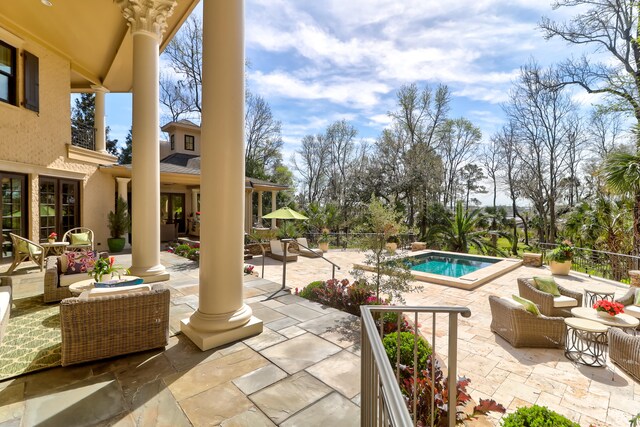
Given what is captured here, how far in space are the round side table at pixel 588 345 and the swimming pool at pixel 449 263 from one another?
6.46 meters

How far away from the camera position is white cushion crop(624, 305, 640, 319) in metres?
5.77

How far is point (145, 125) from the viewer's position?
5941 millimetres

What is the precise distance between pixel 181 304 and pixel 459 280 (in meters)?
7.96

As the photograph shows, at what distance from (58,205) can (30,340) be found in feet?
26.5

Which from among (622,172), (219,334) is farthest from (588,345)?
(622,172)

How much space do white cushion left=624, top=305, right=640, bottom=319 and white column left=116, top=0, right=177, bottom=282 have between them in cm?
954

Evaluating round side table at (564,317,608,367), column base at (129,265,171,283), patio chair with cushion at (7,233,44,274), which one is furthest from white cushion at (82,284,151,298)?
round side table at (564,317,608,367)

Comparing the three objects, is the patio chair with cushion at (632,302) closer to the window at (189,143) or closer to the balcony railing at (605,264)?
the balcony railing at (605,264)

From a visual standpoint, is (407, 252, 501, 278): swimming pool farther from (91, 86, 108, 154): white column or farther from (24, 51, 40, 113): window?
(24, 51, 40, 113): window

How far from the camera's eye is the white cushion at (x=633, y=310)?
18.9 ft

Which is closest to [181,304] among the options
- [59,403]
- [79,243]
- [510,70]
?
[59,403]

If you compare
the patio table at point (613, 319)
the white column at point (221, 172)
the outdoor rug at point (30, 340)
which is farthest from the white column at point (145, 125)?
the patio table at point (613, 319)

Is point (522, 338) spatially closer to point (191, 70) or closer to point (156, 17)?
point (156, 17)

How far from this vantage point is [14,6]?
722 centimetres
